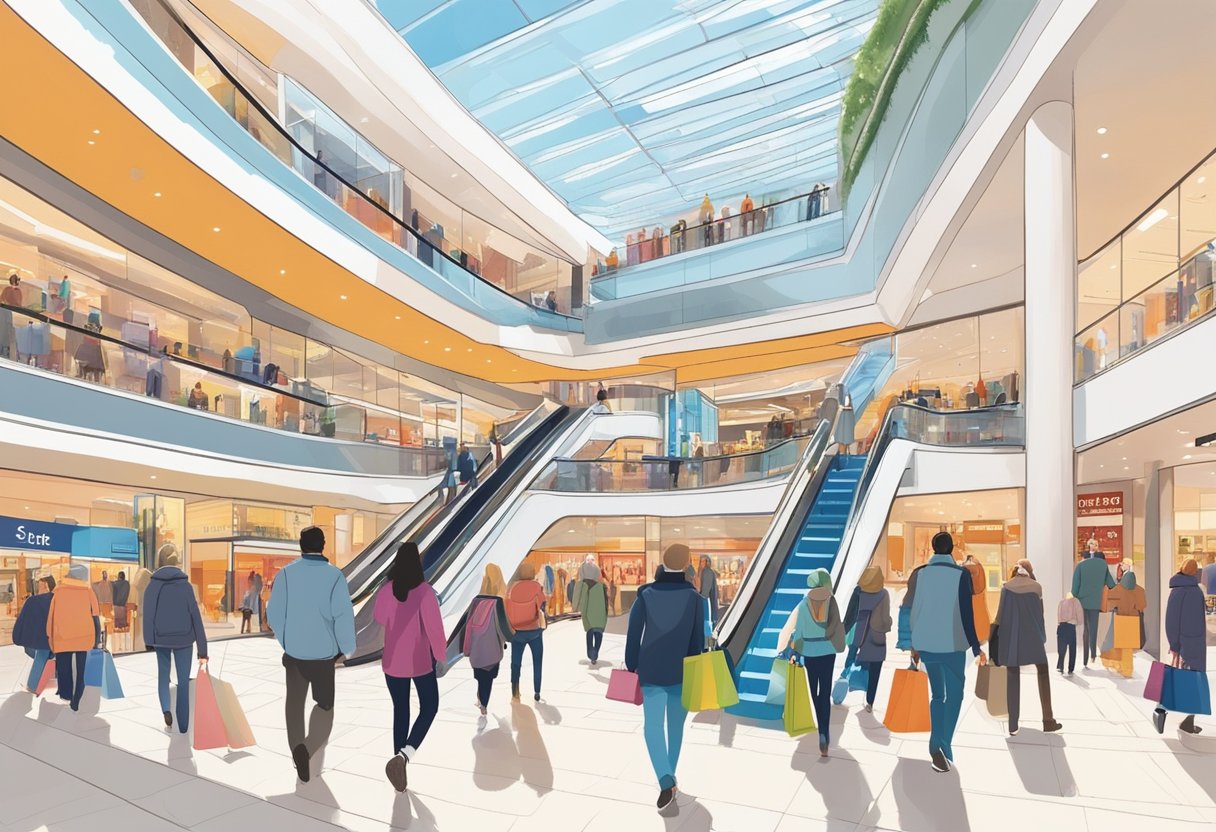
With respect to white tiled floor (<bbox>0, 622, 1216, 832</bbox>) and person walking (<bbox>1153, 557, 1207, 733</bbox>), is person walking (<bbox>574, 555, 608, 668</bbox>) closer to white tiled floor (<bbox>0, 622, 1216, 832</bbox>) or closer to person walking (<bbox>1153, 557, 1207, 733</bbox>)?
white tiled floor (<bbox>0, 622, 1216, 832</bbox>)

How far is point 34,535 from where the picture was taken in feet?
32.9

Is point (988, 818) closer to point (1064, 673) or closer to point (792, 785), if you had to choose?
point (792, 785)

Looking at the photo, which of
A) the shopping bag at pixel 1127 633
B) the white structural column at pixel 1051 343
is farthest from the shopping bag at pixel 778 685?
the white structural column at pixel 1051 343

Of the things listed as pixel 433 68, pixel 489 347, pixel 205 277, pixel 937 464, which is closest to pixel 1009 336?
pixel 937 464

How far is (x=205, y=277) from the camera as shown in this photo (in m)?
15.8

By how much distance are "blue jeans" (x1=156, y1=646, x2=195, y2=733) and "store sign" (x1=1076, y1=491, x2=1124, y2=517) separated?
12979mm

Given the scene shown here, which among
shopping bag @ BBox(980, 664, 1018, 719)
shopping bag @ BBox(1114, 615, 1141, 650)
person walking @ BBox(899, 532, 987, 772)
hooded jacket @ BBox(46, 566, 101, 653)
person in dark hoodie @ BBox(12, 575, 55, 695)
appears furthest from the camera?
shopping bag @ BBox(1114, 615, 1141, 650)

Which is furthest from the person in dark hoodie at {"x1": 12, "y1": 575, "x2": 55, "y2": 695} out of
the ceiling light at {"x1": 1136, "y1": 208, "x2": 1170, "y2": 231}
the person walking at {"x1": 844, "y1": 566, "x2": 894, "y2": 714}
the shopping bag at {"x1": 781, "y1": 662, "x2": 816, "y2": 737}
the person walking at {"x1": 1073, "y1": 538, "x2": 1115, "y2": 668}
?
the ceiling light at {"x1": 1136, "y1": 208, "x2": 1170, "y2": 231}

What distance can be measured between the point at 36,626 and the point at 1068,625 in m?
10.5

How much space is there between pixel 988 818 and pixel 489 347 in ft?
57.7

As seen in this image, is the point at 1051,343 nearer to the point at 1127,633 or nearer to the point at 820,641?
the point at 1127,633

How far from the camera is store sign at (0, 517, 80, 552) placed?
972cm

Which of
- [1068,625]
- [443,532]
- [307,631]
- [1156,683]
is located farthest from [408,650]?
[443,532]

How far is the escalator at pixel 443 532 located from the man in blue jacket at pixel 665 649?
6346 mm
